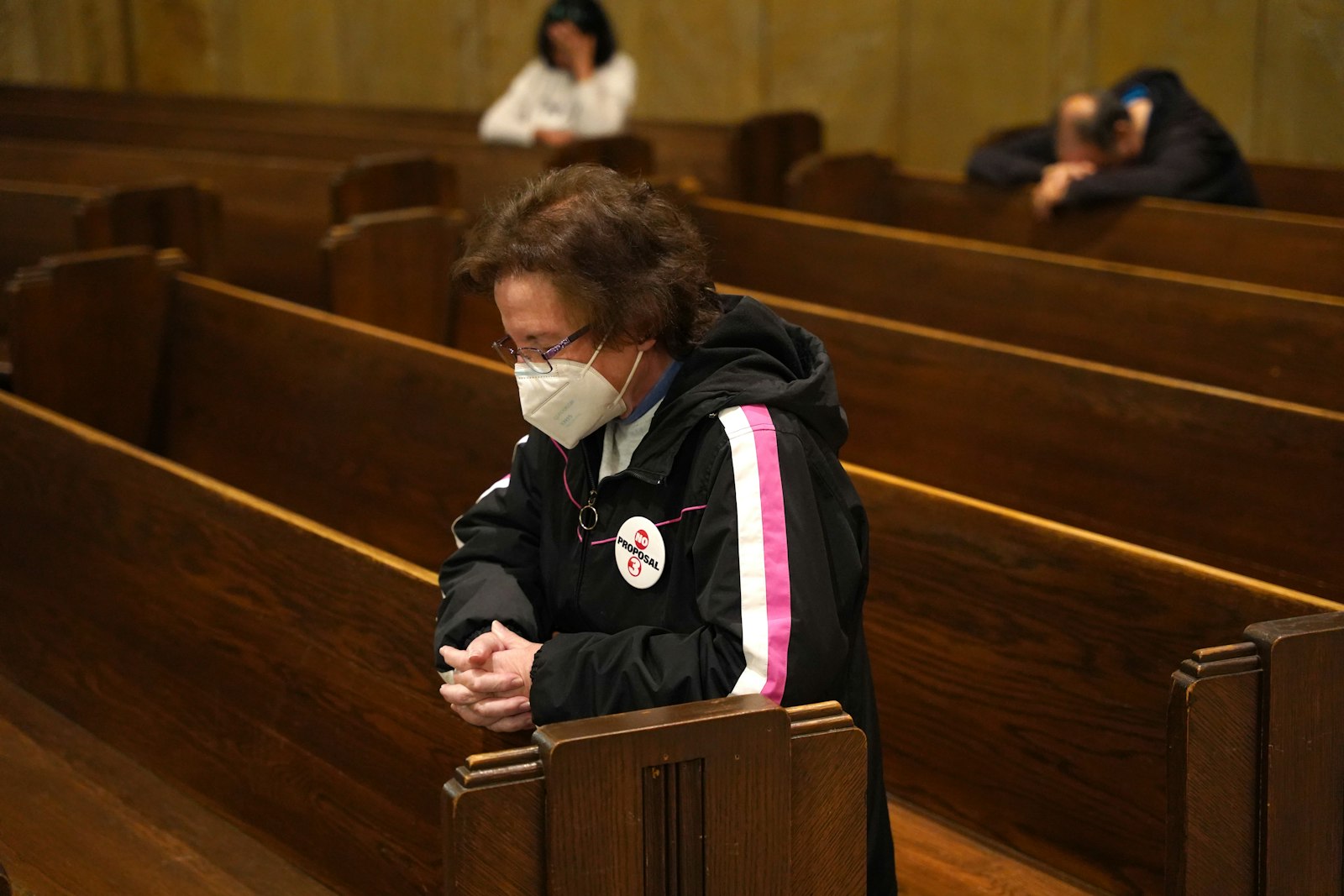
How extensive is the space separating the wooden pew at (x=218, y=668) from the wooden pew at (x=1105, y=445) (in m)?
1.38

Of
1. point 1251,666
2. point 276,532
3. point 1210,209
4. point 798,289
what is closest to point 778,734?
point 1251,666

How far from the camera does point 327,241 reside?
4180 millimetres

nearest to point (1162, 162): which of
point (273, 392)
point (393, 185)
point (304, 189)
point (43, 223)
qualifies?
point (393, 185)

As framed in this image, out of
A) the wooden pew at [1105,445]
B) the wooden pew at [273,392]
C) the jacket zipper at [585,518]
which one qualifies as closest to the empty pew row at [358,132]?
the wooden pew at [273,392]

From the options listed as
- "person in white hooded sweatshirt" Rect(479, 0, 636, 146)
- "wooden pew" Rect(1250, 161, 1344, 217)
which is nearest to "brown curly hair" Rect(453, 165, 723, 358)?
"wooden pew" Rect(1250, 161, 1344, 217)

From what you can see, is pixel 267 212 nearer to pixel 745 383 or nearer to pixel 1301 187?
pixel 1301 187

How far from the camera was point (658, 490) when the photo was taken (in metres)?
1.57

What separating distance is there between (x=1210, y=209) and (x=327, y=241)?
2.53 m

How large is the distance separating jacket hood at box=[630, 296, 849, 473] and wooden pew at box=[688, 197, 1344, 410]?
1.23 meters

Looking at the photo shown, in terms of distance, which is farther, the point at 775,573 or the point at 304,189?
the point at 304,189

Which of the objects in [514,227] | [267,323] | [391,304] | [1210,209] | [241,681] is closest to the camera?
[514,227]

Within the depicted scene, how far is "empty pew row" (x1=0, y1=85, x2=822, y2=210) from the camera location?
5863 mm

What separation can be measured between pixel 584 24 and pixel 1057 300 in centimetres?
282

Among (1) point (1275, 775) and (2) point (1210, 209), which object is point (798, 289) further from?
(1) point (1275, 775)
